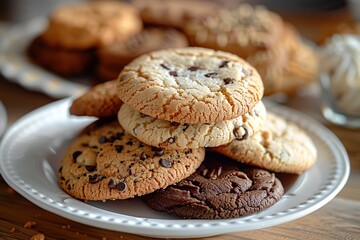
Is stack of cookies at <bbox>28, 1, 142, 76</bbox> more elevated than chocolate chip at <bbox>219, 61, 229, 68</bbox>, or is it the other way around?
chocolate chip at <bbox>219, 61, 229, 68</bbox>

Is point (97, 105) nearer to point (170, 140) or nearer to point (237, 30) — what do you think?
point (170, 140)

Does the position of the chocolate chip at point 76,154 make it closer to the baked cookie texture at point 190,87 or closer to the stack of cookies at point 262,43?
the baked cookie texture at point 190,87

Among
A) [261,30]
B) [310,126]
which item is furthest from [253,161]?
[261,30]

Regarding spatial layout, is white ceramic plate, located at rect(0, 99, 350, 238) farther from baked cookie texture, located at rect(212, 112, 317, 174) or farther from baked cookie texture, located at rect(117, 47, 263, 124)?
baked cookie texture, located at rect(117, 47, 263, 124)

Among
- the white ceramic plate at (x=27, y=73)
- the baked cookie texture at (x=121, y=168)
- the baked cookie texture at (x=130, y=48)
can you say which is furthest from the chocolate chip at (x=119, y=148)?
the baked cookie texture at (x=130, y=48)

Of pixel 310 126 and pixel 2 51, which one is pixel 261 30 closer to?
pixel 310 126

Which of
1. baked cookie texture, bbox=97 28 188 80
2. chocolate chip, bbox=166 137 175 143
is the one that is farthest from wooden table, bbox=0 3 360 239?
baked cookie texture, bbox=97 28 188 80

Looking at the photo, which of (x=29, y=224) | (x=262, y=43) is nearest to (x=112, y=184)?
(x=29, y=224)
